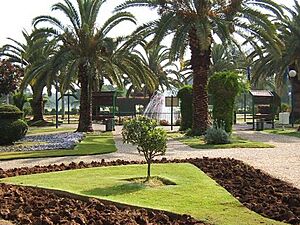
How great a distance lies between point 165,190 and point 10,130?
14.0 meters

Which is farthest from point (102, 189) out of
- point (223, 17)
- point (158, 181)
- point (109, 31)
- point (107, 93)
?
point (107, 93)

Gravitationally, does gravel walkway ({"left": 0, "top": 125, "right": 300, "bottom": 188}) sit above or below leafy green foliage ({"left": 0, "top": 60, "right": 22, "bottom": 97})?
below

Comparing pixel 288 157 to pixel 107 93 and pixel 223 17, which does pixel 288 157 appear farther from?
pixel 107 93

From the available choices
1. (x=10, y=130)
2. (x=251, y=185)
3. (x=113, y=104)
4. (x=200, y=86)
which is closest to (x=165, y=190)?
(x=251, y=185)

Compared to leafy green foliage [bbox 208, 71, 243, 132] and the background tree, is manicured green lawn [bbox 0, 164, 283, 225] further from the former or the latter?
the background tree

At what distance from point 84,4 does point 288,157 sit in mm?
17187

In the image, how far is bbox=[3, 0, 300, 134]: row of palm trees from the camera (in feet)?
80.6

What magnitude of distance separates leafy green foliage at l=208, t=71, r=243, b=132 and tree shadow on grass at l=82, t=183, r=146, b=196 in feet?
51.2

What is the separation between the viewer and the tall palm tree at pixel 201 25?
2420 centimetres

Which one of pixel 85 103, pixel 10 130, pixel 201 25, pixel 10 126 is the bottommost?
pixel 10 130

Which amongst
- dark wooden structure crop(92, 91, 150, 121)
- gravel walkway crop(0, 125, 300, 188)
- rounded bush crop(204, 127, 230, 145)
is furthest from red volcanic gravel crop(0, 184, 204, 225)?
dark wooden structure crop(92, 91, 150, 121)

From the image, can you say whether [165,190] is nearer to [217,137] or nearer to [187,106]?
[217,137]

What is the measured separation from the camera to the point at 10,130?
862 inches

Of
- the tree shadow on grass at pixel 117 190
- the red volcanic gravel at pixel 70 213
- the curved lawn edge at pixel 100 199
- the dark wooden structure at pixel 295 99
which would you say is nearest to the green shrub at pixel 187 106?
the dark wooden structure at pixel 295 99
